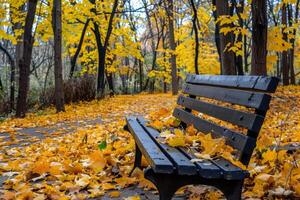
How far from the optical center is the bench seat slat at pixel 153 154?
198 centimetres

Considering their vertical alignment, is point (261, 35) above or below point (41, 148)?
above

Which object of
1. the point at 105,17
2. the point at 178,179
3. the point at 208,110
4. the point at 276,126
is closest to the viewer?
the point at 178,179

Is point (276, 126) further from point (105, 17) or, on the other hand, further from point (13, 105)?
point (105, 17)

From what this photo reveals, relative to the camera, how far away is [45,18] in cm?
1519

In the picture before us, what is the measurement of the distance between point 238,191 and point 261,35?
4.78 meters

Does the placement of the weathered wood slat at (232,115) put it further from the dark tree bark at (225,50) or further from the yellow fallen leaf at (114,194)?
the dark tree bark at (225,50)

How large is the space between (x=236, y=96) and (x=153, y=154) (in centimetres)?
76

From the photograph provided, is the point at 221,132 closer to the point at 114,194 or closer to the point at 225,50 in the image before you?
the point at 114,194

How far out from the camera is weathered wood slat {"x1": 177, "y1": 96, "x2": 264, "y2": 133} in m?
2.21

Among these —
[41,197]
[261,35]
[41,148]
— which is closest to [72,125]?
[41,148]

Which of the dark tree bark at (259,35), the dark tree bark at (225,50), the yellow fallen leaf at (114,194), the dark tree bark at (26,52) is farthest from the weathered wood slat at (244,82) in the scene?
the dark tree bark at (26,52)

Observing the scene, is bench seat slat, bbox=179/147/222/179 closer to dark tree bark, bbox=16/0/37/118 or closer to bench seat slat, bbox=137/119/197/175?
bench seat slat, bbox=137/119/197/175

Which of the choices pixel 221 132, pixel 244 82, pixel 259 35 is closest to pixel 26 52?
pixel 259 35

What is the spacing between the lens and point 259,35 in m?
6.41
